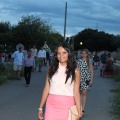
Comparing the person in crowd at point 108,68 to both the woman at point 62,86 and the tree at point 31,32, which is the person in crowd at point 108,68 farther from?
the tree at point 31,32

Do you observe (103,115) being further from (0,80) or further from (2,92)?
(0,80)

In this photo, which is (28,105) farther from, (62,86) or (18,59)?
(18,59)

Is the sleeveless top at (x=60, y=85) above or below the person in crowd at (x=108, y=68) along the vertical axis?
above

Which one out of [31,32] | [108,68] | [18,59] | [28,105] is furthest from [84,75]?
[31,32]

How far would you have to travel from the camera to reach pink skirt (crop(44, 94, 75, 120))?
5.48 m

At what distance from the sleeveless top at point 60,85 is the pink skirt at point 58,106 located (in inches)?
2.6

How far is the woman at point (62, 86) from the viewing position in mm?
5500

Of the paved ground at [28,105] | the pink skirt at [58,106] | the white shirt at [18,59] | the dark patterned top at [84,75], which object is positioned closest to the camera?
the pink skirt at [58,106]

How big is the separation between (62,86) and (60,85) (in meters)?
0.03

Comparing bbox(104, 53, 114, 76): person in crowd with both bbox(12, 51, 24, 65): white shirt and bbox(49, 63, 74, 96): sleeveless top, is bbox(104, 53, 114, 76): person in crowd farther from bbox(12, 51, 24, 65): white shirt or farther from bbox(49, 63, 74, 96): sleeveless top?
bbox(49, 63, 74, 96): sleeveless top

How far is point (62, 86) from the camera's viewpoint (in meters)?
5.57

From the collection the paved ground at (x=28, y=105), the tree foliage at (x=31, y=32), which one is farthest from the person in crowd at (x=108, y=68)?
the tree foliage at (x=31, y=32)

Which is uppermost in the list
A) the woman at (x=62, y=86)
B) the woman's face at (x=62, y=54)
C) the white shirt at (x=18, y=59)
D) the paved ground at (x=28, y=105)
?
the woman's face at (x=62, y=54)

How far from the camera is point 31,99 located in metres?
14.1
